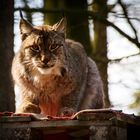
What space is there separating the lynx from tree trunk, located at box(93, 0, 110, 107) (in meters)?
3.77

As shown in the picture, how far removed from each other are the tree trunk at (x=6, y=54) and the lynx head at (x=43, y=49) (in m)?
1.63

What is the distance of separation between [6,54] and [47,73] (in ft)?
6.99

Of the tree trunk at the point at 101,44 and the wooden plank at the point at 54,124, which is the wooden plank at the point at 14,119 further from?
the tree trunk at the point at 101,44

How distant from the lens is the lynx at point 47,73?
26.7 ft

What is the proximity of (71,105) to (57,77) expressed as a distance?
395 millimetres

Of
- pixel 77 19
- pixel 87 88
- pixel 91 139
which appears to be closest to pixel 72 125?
pixel 91 139

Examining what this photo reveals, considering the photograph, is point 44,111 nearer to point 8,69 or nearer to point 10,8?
point 8,69

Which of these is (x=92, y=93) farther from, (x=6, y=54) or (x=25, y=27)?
(x=6, y=54)

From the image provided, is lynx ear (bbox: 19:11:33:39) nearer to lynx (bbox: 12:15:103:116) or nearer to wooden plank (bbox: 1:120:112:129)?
lynx (bbox: 12:15:103:116)

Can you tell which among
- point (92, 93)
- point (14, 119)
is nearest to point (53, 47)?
point (92, 93)

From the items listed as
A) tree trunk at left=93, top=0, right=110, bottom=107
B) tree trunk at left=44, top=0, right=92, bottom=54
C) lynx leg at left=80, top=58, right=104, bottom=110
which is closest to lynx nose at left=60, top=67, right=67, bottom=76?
lynx leg at left=80, top=58, right=104, bottom=110

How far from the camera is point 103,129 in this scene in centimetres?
630

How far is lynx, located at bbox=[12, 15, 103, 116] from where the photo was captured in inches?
320

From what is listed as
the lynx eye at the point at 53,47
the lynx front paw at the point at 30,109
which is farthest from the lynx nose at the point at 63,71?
the lynx front paw at the point at 30,109
